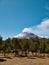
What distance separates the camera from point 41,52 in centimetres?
13325

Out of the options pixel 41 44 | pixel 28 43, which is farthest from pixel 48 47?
pixel 28 43

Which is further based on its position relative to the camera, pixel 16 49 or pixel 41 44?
pixel 16 49

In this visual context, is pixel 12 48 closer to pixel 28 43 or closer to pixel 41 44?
pixel 28 43

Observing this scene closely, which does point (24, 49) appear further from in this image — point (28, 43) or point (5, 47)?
point (5, 47)

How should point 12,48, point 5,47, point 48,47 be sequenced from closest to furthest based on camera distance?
1. point 48,47
2. point 5,47
3. point 12,48

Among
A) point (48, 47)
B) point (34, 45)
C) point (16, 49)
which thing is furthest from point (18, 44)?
point (48, 47)

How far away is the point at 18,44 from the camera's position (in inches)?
5468

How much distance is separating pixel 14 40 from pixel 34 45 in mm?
15275

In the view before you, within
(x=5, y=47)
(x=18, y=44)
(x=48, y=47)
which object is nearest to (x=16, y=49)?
(x=18, y=44)

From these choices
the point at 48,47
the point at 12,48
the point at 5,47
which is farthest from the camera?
the point at 12,48

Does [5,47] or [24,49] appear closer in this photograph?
[5,47]

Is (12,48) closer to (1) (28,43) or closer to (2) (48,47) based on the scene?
(1) (28,43)

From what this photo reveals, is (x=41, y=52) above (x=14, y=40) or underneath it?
underneath

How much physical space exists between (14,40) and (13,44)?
307 centimetres
